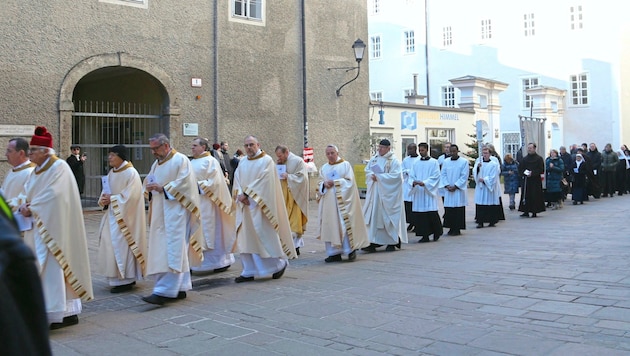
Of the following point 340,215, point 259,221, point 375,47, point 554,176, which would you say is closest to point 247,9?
point 554,176

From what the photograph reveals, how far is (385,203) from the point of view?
1097cm

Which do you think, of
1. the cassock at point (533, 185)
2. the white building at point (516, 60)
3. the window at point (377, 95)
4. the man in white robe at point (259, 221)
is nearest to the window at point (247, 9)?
the cassock at point (533, 185)

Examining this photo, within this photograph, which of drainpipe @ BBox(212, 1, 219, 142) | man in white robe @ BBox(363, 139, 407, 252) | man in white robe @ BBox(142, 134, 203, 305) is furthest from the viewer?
drainpipe @ BBox(212, 1, 219, 142)

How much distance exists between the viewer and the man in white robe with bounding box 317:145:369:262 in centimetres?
979

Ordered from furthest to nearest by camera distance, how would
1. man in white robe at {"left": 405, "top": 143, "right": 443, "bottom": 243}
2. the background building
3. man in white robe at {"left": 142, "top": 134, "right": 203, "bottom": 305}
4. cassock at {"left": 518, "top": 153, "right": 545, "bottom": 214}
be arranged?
1. cassock at {"left": 518, "top": 153, "right": 545, "bottom": 214}
2. the background building
3. man in white robe at {"left": 405, "top": 143, "right": 443, "bottom": 243}
4. man in white robe at {"left": 142, "top": 134, "right": 203, "bottom": 305}

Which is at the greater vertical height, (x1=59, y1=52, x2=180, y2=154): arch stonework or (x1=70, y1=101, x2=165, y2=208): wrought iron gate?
(x1=59, y1=52, x2=180, y2=154): arch stonework

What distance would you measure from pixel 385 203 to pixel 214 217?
3.21 metres

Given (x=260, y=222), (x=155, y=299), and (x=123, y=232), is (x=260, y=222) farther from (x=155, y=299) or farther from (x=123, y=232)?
(x=155, y=299)

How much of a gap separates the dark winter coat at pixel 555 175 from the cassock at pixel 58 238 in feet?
50.7

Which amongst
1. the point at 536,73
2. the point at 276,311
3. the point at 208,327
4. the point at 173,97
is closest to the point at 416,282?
the point at 276,311

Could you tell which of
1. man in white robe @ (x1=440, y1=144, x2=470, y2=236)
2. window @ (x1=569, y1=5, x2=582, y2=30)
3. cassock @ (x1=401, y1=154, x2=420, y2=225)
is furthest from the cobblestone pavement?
window @ (x1=569, y1=5, x2=582, y2=30)

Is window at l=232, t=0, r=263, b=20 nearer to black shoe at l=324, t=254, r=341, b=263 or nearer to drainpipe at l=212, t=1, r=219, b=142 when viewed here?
drainpipe at l=212, t=1, r=219, b=142

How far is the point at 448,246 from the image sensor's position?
11438mm

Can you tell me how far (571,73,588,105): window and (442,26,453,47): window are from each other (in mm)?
8041
